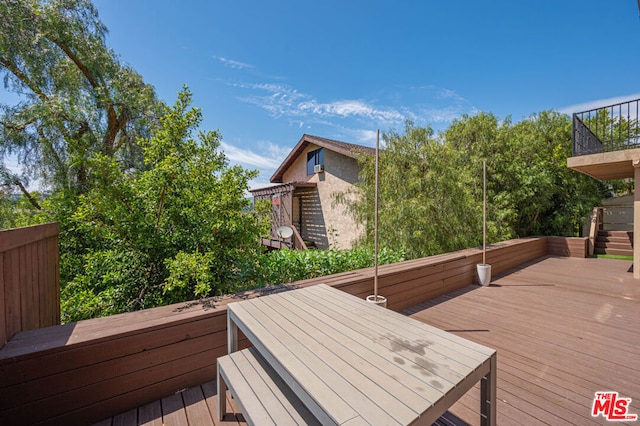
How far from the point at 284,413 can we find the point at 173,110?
2672mm

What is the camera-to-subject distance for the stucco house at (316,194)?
350 inches

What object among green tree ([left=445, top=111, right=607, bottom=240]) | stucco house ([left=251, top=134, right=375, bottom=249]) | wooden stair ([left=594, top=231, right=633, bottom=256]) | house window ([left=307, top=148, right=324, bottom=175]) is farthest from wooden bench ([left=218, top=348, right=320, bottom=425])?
wooden stair ([left=594, top=231, right=633, bottom=256])

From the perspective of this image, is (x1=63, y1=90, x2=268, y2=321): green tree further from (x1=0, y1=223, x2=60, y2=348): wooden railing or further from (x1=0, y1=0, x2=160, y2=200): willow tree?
(x1=0, y1=0, x2=160, y2=200): willow tree

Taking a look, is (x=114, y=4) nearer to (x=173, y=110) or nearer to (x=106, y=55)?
(x=106, y=55)

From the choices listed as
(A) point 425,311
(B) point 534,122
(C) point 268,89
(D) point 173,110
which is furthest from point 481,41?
(D) point 173,110

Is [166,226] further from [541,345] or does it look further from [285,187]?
[285,187]

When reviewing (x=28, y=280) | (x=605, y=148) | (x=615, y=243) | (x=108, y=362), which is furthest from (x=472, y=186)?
(x=28, y=280)

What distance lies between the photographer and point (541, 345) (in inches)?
97.8

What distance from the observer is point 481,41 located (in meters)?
7.03

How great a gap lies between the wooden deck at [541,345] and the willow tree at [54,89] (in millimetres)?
5305

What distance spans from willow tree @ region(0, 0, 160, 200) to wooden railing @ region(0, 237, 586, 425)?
13.6ft

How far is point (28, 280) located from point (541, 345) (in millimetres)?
4057

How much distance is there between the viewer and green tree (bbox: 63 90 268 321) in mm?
2281
